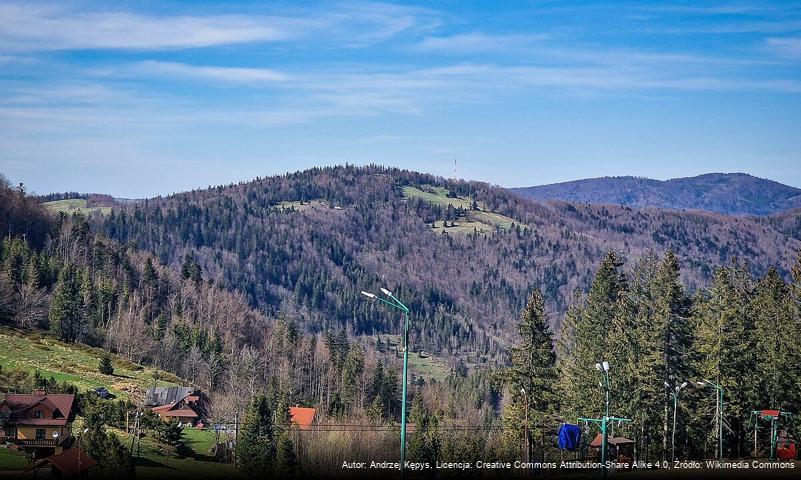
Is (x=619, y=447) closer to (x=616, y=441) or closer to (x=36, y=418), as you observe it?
(x=616, y=441)

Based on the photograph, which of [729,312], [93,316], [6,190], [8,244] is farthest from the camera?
[6,190]

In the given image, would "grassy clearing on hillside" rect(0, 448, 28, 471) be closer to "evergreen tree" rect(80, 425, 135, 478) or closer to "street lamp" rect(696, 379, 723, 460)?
"evergreen tree" rect(80, 425, 135, 478)

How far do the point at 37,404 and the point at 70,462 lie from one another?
27.4m

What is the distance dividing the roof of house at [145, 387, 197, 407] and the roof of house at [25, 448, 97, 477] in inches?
1893

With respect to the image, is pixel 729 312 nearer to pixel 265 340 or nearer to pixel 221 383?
pixel 221 383

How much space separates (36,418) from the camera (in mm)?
71125

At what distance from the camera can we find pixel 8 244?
146 m

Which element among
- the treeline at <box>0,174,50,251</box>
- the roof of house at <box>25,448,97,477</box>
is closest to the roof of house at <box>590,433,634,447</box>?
the roof of house at <box>25,448,97,477</box>

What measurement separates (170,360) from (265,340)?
37.6 meters

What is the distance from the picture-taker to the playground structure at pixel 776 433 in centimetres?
5850

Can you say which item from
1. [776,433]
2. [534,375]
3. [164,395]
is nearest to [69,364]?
[164,395]

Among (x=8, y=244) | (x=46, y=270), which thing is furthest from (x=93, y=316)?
(x=8, y=244)

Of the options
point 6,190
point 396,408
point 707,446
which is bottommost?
point 396,408

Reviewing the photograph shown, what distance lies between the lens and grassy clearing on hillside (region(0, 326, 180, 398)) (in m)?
95.6
